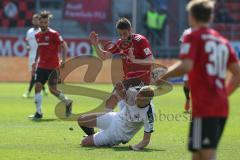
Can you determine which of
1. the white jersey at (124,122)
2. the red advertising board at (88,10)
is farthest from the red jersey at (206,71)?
the red advertising board at (88,10)

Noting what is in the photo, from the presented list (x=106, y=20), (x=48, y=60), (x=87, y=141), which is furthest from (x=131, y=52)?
(x=106, y=20)

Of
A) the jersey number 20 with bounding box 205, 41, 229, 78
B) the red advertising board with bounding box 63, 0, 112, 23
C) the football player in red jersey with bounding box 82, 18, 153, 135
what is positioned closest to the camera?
the jersey number 20 with bounding box 205, 41, 229, 78

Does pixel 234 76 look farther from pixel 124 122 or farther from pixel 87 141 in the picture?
pixel 87 141

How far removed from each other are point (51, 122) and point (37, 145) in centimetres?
402

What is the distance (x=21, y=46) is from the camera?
3538 centimetres

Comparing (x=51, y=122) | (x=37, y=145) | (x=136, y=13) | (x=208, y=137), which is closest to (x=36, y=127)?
(x=51, y=122)

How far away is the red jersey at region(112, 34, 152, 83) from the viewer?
13000 millimetres

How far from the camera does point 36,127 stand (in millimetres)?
15289

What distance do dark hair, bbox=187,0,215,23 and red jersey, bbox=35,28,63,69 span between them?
34.5ft

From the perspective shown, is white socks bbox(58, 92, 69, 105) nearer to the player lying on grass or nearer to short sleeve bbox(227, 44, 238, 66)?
the player lying on grass

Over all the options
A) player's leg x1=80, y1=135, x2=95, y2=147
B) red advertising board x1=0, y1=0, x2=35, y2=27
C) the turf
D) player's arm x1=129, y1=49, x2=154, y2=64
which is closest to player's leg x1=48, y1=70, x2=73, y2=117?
the turf

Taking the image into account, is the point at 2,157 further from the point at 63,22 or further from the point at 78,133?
the point at 63,22

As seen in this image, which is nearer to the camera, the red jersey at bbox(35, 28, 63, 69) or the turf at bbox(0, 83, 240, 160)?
the turf at bbox(0, 83, 240, 160)

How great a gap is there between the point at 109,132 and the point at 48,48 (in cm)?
598
